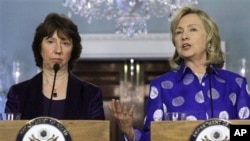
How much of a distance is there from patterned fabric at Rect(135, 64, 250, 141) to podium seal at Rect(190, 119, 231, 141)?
338 millimetres

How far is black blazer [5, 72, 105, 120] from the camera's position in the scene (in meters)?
1.99

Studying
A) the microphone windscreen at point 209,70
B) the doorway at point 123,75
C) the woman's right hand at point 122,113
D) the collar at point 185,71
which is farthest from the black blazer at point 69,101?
the doorway at point 123,75

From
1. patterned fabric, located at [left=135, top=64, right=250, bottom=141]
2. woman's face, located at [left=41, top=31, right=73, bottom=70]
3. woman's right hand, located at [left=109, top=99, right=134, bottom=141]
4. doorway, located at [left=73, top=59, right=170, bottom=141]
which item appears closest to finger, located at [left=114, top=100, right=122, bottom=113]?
woman's right hand, located at [left=109, top=99, right=134, bottom=141]

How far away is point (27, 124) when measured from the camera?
4.83 ft

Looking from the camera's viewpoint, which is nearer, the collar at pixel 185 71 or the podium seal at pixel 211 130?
the podium seal at pixel 211 130

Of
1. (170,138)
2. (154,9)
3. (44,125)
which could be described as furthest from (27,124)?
(154,9)

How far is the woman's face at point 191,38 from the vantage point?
196cm

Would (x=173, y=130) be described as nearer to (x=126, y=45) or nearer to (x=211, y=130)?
(x=211, y=130)

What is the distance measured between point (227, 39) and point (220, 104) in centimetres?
288

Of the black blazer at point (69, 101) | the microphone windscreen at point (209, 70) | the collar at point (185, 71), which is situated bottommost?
the black blazer at point (69, 101)

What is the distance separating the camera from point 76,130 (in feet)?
4.84

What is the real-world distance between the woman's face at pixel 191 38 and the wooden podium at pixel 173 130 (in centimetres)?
52

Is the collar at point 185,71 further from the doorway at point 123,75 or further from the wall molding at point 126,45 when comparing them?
the doorway at point 123,75

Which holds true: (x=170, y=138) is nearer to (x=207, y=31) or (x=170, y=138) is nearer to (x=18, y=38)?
(x=207, y=31)
